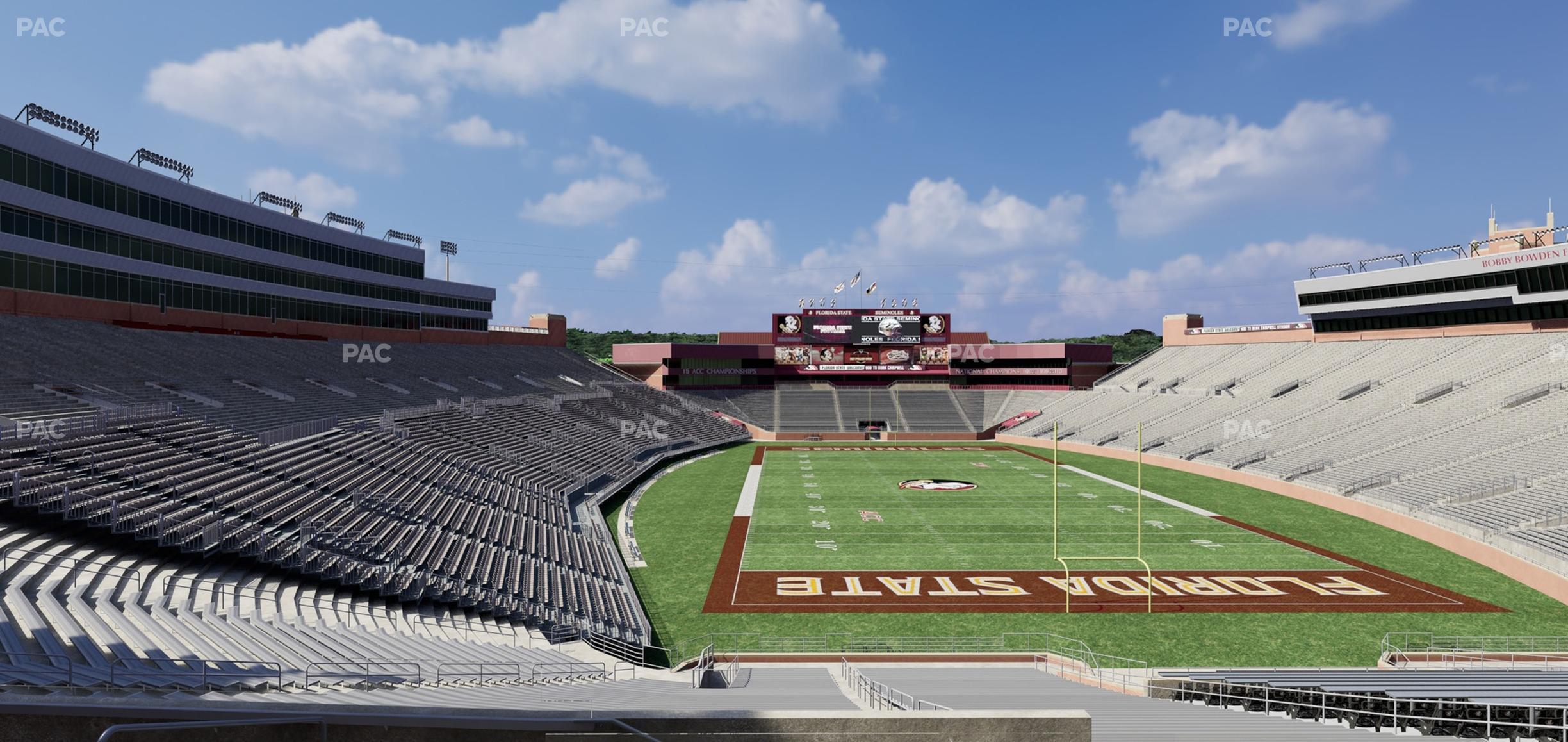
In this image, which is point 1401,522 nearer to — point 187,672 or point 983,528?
point 983,528

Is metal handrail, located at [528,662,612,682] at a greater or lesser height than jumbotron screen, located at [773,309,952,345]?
lesser

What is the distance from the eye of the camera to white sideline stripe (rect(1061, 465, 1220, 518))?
108ft

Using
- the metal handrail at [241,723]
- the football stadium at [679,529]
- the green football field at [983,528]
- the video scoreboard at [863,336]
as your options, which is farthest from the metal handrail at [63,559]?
the video scoreboard at [863,336]

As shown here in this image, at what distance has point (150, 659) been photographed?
312 inches

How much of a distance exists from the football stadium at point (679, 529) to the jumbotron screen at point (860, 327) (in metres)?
12.5

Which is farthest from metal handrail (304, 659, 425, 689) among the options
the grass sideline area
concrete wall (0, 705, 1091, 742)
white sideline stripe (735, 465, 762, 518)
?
white sideline stripe (735, 465, 762, 518)

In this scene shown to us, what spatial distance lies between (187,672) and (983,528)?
2680 centimetres

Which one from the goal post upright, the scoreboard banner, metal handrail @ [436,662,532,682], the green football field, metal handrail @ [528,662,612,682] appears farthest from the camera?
the scoreboard banner

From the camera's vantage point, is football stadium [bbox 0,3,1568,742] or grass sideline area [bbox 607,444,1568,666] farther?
grass sideline area [bbox 607,444,1568,666]

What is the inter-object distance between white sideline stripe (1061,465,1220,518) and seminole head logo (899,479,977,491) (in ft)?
25.2

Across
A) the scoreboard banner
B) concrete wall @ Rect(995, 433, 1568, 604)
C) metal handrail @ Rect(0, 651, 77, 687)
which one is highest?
the scoreboard banner

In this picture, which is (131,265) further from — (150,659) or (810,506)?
(150,659)

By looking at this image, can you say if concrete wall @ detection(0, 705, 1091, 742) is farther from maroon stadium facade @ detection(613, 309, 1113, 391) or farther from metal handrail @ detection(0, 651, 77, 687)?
maroon stadium facade @ detection(613, 309, 1113, 391)

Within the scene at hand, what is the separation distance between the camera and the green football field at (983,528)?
82.1ft
